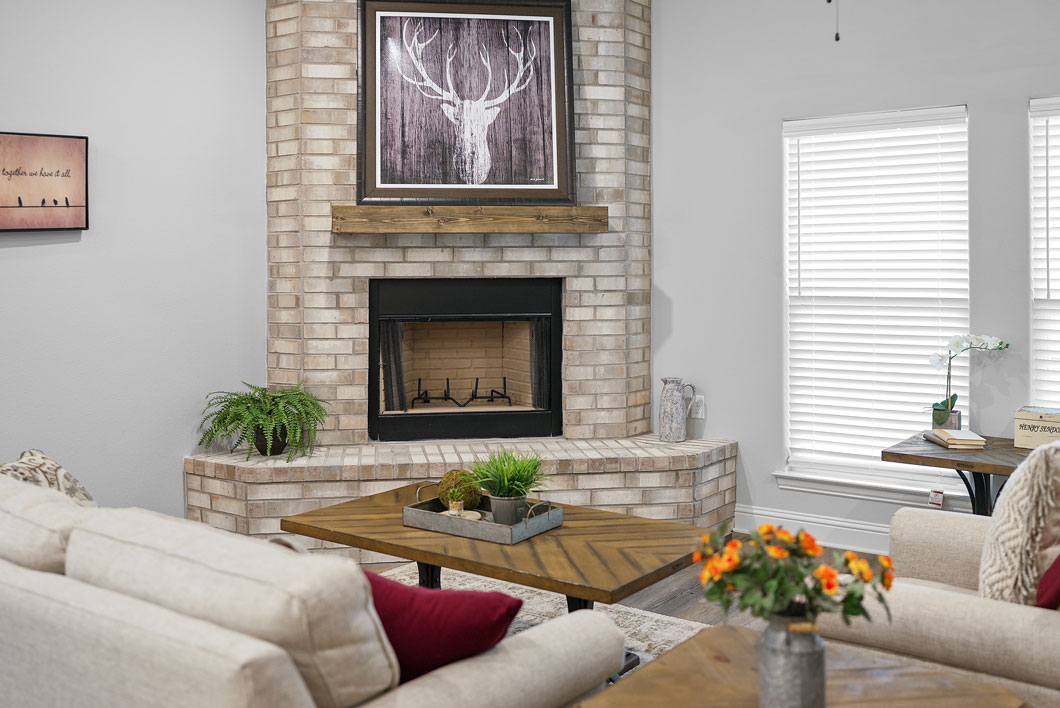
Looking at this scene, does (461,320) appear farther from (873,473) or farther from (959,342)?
(959,342)

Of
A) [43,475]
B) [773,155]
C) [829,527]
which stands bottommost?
[829,527]

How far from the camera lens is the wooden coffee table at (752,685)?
5.78 feet

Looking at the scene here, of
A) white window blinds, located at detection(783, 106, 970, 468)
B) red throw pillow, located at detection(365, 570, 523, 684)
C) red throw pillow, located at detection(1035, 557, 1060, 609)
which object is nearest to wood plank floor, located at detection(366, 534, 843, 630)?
white window blinds, located at detection(783, 106, 970, 468)

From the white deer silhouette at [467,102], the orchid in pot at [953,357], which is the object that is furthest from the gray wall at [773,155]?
the white deer silhouette at [467,102]

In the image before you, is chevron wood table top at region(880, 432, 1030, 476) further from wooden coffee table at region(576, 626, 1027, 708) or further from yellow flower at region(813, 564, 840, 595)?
yellow flower at region(813, 564, 840, 595)

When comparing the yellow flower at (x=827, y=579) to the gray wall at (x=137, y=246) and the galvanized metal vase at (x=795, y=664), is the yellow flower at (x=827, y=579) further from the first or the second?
the gray wall at (x=137, y=246)

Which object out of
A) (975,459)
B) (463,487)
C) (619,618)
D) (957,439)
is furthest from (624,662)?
(957,439)

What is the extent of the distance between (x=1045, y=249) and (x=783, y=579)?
315cm

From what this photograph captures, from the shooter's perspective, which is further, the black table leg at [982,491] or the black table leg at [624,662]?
the black table leg at [982,491]

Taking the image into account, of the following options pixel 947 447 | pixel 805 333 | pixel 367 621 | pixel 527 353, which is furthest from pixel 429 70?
pixel 367 621

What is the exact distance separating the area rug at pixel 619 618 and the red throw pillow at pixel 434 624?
1.49 metres

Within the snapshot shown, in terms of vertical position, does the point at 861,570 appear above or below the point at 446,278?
below

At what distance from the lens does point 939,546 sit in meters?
2.78

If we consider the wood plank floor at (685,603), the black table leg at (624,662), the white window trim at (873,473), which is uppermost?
the white window trim at (873,473)
